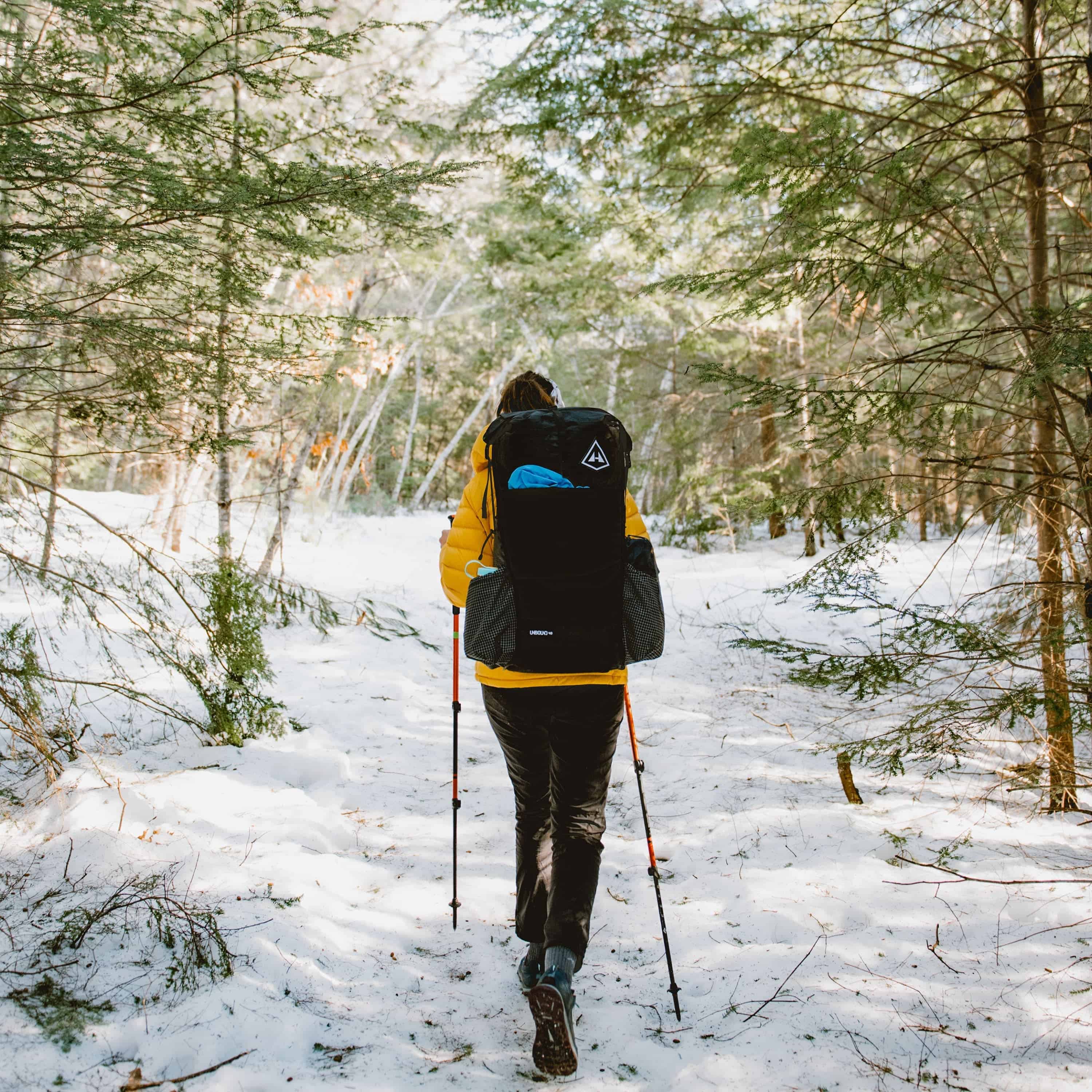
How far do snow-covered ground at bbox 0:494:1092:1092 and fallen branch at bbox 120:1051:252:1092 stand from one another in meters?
0.02

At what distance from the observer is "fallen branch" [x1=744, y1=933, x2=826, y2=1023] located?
238 centimetres

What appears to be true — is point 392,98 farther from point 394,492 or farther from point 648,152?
point 394,492

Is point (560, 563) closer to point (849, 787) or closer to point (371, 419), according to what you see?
point (849, 787)

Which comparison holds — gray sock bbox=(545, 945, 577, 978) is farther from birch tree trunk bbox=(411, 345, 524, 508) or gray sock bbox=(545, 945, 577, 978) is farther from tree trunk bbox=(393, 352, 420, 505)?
tree trunk bbox=(393, 352, 420, 505)

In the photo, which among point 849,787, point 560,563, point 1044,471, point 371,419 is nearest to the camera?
point 560,563

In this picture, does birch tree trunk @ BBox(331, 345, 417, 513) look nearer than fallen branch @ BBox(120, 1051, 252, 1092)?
No

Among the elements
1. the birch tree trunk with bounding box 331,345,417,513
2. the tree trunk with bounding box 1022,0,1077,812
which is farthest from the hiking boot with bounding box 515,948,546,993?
the birch tree trunk with bounding box 331,345,417,513

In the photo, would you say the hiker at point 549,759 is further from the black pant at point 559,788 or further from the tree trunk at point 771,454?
the tree trunk at point 771,454

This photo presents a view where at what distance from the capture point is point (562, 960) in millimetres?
2232

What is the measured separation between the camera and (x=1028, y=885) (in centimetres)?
303

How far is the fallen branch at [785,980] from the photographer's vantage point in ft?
7.79

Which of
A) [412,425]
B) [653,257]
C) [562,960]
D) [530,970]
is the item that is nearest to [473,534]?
[562,960]

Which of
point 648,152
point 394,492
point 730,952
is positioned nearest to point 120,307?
point 648,152

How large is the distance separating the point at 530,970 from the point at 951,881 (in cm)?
192
